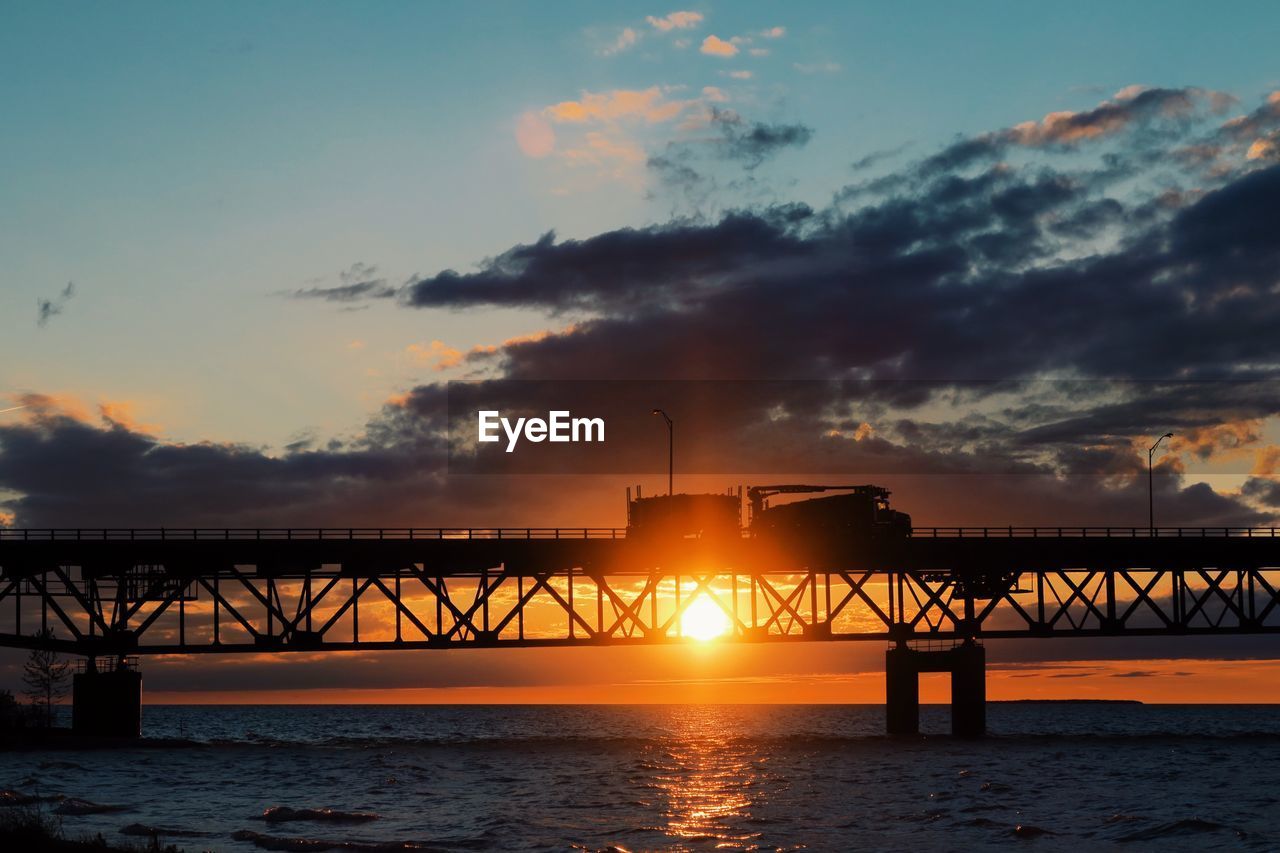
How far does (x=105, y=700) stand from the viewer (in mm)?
74875

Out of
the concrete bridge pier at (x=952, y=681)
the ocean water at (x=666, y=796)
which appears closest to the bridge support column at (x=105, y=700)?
the ocean water at (x=666, y=796)

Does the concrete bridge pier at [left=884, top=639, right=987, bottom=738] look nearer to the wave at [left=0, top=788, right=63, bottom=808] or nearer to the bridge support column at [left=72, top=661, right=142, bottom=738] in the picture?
the bridge support column at [left=72, top=661, right=142, bottom=738]

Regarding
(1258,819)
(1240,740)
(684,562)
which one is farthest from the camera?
(1240,740)

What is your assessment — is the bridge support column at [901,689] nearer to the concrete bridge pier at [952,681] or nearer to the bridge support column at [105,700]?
the concrete bridge pier at [952,681]

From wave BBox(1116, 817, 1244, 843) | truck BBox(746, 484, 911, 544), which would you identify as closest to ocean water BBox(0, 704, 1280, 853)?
wave BBox(1116, 817, 1244, 843)

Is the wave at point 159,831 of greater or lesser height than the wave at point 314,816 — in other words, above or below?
above

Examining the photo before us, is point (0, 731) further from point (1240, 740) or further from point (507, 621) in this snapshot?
point (1240, 740)

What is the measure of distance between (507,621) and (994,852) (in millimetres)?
37499

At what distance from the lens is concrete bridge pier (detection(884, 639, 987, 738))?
83.8 metres

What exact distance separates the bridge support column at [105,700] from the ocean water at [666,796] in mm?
2072

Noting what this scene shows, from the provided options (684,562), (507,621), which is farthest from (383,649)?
(684,562)

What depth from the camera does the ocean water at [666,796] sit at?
4281cm

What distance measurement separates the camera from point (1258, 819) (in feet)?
163

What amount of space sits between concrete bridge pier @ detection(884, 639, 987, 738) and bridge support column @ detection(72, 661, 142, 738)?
4311cm
